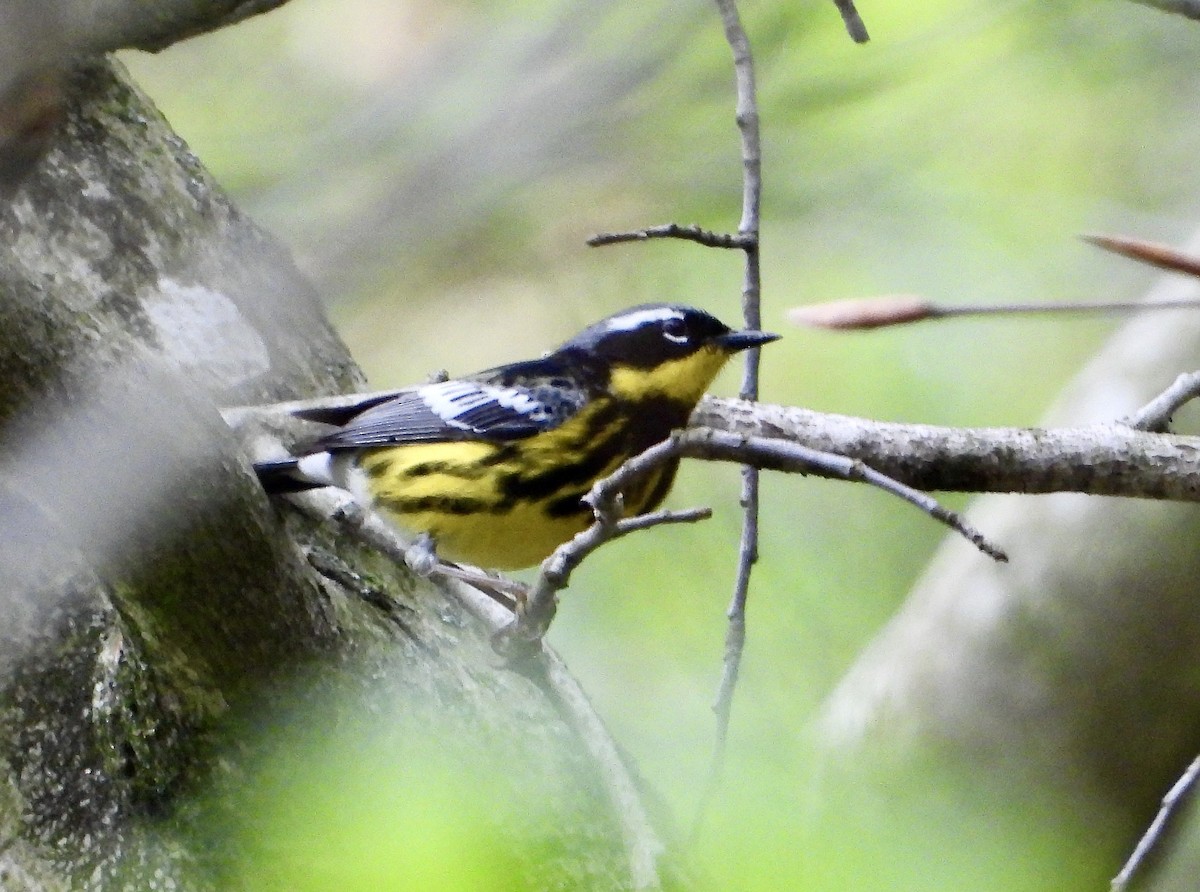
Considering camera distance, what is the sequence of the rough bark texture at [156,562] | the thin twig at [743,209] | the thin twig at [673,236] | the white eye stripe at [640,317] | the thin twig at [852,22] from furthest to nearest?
the white eye stripe at [640,317] < the thin twig at [673,236] < the thin twig at [743,209] < the thin twig at [852,22] < the rough bark texture at [156,562]

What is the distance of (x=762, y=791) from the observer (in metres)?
1.21

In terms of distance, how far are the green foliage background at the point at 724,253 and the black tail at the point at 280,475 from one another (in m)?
0.38

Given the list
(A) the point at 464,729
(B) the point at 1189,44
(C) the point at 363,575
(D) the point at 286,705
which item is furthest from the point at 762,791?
(B) the point at 1189,44

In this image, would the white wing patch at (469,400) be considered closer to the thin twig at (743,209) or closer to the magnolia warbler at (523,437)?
the magnolia warbler at (523,437)

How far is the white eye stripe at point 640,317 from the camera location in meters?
3.06

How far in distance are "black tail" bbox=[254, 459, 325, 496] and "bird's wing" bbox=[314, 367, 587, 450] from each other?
0.08m

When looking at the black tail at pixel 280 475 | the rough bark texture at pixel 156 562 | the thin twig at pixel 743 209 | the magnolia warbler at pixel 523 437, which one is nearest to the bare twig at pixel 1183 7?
the thin twig at pixel 743 209

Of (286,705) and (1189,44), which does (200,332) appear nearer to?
(286,705)

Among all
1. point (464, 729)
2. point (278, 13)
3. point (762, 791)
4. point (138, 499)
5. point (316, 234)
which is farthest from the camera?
point (278, 13)

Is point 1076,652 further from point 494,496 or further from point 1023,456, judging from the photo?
point 494,496

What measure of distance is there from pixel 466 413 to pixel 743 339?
24.1 inches

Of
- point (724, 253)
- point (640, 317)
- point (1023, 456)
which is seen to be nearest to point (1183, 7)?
point (1023, 456)

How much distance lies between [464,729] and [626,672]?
1.29 metres

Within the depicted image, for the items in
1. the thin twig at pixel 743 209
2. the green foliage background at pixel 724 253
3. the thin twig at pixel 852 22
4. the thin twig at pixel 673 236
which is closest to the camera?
the green foliage background at pixel 724 253
